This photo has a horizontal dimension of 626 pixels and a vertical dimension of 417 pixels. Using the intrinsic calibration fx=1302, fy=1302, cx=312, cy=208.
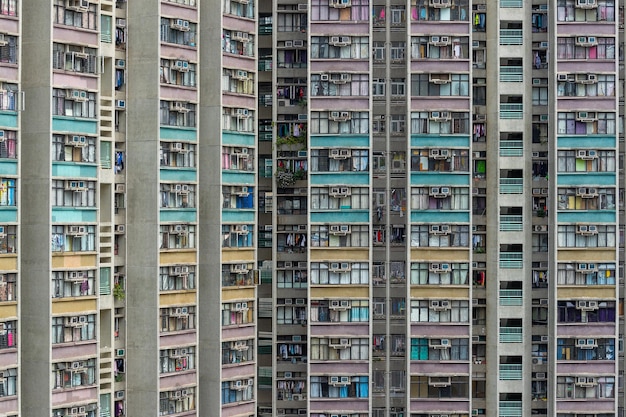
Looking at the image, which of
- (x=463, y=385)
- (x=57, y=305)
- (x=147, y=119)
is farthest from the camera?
(x=463, y=385)

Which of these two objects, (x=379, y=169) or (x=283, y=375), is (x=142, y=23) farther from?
(x=283, y=375)

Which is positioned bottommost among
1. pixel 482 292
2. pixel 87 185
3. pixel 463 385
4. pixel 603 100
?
pixel 463 385

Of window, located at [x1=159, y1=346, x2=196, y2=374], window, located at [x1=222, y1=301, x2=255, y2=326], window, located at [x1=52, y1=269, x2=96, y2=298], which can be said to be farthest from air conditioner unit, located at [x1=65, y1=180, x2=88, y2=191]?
window, located at [x1=222, y1=301, x2=255, y2=326]

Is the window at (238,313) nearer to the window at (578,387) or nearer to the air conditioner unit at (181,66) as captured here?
the air conditioner unit at (181,66)

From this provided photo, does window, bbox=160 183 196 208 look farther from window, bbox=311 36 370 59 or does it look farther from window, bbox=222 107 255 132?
window, bbox=311 36 370 59

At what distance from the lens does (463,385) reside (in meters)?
49.2

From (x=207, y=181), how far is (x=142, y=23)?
619cm

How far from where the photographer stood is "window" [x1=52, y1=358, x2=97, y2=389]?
41844 millimetres

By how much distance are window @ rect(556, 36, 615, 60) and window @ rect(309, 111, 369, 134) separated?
7.84 meters

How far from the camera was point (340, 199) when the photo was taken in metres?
49.0

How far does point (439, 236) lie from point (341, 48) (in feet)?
26.2

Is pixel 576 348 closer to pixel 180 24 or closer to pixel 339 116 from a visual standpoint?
pixel 339 116

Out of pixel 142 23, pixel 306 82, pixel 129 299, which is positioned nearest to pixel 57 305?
pixel 129 299

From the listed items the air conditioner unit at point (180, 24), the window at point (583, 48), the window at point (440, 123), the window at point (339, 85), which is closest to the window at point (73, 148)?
the air conditioner unit at point (180, 24)
